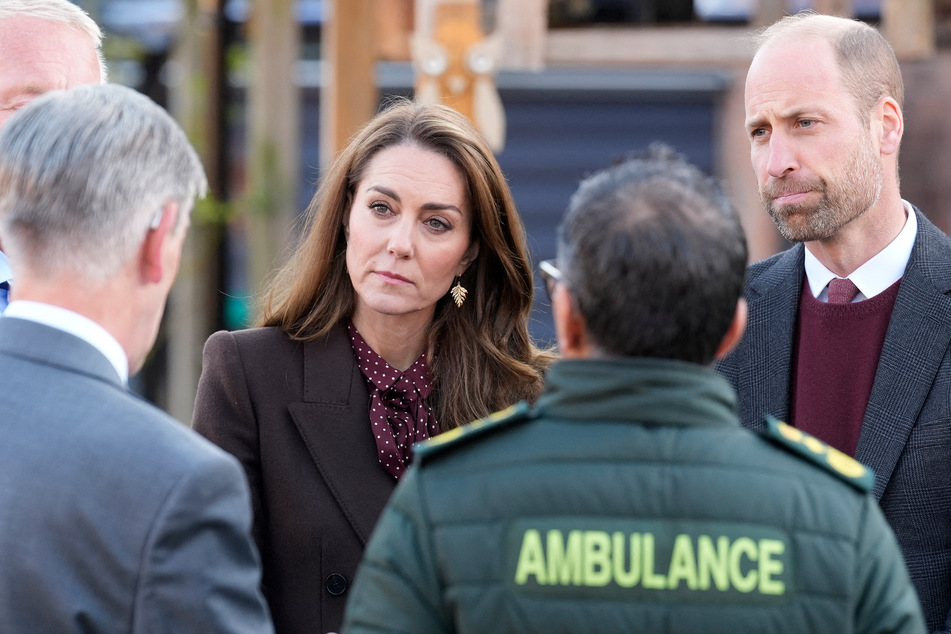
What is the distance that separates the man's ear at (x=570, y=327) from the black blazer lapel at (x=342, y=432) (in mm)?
1007

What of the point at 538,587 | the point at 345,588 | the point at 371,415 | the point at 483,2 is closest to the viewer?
the point at 538,587

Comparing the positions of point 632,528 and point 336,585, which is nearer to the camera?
point 632,528

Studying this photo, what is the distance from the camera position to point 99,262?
1518mm

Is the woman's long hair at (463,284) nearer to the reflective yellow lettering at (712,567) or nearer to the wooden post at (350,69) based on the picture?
the reflective yellow lettering at (712,567)

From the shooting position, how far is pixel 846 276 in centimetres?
252

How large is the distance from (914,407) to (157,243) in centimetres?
156

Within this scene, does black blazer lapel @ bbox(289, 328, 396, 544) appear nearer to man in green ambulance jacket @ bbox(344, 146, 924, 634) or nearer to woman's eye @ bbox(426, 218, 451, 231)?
woman's eye @ bbox(426, 218, 451, 231)

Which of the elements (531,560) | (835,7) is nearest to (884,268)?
(531,560)

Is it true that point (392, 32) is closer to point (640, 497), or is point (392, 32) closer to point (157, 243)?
point (157, 243)

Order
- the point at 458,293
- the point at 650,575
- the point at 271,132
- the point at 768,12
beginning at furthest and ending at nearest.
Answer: the point at 271,132
the point at 768,12
the point at 458,293
the point at 650,575

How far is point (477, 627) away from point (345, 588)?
3.40 feet

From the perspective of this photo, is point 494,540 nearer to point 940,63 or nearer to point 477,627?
point 477,627

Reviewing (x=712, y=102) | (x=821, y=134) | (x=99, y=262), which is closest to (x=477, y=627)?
(x=99, y=262)

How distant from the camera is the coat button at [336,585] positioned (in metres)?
2.36
